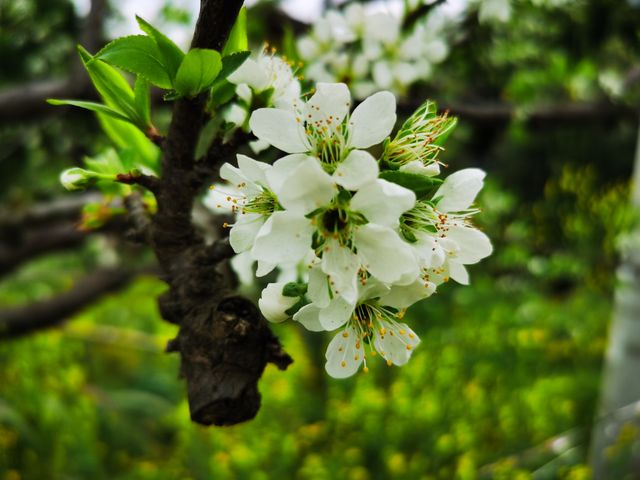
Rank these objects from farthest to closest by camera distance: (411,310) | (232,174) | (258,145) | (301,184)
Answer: (411,310)
(258,145)
(232,174)
(301,184)

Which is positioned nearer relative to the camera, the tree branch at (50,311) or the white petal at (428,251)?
the white petal at (428,251)

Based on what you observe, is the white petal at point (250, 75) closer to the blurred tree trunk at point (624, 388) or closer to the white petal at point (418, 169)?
the white petal at point (418, 169)

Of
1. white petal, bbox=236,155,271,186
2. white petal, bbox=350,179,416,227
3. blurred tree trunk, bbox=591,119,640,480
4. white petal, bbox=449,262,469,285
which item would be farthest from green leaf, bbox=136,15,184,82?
blurred tree trunk, bbox=591,119,640,480

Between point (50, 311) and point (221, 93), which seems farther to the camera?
point (50, 311)

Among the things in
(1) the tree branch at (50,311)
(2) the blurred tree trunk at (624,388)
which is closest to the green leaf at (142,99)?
(1) the tree branch at (50,311)

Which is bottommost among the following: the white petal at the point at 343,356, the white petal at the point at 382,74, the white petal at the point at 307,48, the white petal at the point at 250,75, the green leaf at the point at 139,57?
the white petal at the point at 343,356

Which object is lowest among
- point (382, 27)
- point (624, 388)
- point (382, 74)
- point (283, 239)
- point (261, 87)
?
point (624, 388)

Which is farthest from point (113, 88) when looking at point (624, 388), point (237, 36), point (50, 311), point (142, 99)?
point (624, 388)

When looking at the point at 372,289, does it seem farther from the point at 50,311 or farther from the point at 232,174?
the point at 50,311
